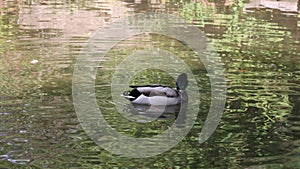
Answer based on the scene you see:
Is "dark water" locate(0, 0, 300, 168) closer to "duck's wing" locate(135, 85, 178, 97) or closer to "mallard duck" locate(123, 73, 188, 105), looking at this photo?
"mallard duck" locate(123, 73, 188, 105)

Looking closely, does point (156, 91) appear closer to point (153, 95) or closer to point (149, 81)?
point (153, 95)

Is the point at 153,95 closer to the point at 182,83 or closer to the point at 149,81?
the point at 182,83

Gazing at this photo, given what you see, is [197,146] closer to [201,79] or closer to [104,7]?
[201,79]

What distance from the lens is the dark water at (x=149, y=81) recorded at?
20.8ft

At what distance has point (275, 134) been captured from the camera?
7.20 meters

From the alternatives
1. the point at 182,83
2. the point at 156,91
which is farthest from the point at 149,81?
the point at 156,91

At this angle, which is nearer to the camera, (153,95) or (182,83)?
(153,95)

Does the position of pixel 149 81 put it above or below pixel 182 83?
below

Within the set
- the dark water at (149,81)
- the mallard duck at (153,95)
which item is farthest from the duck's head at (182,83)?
the dark water at (149,81)

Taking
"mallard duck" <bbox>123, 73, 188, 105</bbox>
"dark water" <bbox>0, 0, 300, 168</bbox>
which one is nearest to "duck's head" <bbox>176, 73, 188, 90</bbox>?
"mallard duck" <bbox>123, 73, 188, 105</bbox>

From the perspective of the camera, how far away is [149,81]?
31.3ft

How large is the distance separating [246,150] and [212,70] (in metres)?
3.92

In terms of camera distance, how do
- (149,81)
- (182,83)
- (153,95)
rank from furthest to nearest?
1. (149,81)
2. (182,83)
3. (153,95)

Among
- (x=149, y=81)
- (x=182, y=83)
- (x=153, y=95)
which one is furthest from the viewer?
(x=149, y=81)
